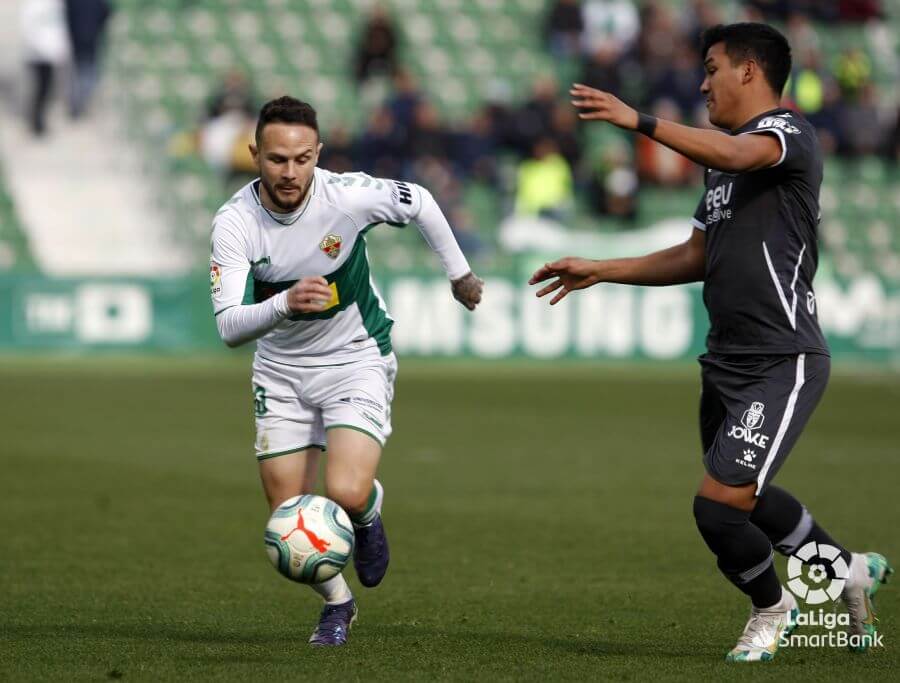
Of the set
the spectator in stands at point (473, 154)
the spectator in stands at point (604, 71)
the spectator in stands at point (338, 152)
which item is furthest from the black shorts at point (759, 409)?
the spectator in stands at point (604, 71)

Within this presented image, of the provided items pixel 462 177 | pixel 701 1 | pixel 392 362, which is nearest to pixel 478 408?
pixel 462 177

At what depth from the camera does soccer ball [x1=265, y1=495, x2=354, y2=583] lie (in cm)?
598

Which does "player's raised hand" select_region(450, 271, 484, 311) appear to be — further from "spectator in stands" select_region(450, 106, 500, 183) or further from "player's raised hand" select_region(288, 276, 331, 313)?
"spectator in stands" select_region(450, 106, 500, 183)

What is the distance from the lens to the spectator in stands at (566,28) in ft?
89.0

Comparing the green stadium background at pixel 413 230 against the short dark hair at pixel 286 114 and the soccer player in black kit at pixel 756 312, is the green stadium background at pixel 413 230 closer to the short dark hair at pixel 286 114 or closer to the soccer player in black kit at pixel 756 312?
the short dark hair at pixel 286 114

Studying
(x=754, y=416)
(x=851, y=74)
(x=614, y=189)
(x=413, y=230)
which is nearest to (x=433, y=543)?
(x=754, y=416)

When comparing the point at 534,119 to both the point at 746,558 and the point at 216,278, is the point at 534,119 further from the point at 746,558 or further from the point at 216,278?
the point at 746,558

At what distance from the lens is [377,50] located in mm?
26031

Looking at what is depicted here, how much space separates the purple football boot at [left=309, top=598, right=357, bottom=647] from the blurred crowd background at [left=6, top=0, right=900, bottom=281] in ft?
56.9

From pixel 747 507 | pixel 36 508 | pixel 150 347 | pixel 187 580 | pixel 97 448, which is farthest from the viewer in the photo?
pixel 150 347

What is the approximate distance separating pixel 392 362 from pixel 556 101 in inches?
772

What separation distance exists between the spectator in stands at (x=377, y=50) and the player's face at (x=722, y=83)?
2044 cm

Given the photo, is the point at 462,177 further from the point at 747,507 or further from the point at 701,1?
the point at 747,507

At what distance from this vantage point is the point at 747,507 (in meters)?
5.86
